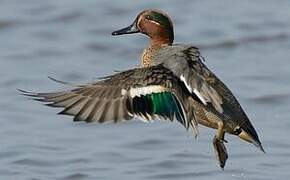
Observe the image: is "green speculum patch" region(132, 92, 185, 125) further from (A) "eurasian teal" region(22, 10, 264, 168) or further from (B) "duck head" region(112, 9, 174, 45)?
(B) "duck head" region(112, 9, 174, 45)

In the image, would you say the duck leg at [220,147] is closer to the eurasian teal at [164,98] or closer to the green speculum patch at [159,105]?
the eurasian teal at [164,98]

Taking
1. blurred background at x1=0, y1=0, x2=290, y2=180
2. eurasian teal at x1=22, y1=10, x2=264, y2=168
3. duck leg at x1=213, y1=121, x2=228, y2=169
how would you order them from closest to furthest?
eurasian teal at x1=22, y1=10, x2=264, y2=168 < duck leg at x1=213, y1=121, x2=228, y2=169 < blurred background at x1=0, y1=0, x2=290, y2=180

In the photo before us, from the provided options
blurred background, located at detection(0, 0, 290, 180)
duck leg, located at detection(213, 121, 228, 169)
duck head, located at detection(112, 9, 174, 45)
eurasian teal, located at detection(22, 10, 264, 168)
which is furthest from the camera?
blurred background, located at detection(0, 0, 290, 180)

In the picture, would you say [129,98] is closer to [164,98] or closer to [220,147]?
[164,98]

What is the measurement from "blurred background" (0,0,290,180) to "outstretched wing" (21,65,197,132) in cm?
127

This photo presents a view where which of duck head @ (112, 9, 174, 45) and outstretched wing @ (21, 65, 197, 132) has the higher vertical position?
duck head @ (112, 9, 174, 45)

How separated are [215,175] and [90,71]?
249 centimetres

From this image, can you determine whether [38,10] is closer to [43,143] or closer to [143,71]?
[43,143]

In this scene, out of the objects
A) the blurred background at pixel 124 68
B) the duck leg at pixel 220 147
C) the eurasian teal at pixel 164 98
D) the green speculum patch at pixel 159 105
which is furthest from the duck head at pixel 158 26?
the blurred background at pixel 124 68

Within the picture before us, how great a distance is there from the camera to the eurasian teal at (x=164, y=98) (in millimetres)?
7105

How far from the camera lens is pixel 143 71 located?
719cm

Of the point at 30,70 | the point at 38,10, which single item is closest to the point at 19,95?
the point at 30,70

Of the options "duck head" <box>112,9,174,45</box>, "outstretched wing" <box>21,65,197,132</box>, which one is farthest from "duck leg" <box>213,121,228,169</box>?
"duck head" <box>112,9,174,45</box>

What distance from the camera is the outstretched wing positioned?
23.3ft
